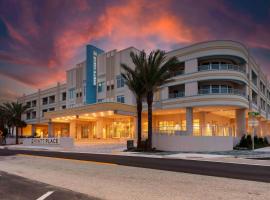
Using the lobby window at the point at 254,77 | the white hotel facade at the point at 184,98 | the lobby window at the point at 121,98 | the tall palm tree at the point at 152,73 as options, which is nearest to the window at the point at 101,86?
the white hotel facade at the point at 184,98

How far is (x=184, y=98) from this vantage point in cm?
4066

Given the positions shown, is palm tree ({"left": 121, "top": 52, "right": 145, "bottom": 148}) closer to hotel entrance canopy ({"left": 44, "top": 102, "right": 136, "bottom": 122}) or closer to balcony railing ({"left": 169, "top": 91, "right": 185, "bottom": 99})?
hotel entrance canopy ({"left": 44, "top": 102, "right": 136, "bottom": 122})

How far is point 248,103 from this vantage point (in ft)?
137

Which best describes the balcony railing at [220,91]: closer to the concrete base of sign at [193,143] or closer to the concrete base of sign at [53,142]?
the concrete base of sign at [193,143]

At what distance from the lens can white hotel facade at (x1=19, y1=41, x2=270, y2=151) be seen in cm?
3276

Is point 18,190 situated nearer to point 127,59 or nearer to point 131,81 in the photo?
point 131,81

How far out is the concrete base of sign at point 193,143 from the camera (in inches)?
1185

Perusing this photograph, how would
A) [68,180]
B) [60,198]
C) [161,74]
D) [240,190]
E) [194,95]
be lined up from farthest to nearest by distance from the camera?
[194,95], [161,74], [68,180], [240,190], [60,198]

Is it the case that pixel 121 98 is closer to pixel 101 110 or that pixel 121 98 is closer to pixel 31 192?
pixel 101 110

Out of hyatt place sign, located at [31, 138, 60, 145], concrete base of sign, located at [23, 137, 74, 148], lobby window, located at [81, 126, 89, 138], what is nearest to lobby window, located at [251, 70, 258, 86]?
concrete base of sign, located at [23, 137, 74, 148]

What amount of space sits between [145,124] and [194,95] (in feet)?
45.1

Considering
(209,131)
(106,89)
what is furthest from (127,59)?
(209,131)

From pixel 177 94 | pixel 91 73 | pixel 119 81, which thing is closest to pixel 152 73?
pixel 177 94

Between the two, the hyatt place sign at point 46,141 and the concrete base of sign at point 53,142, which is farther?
the hyatt place sign at point 46,141
